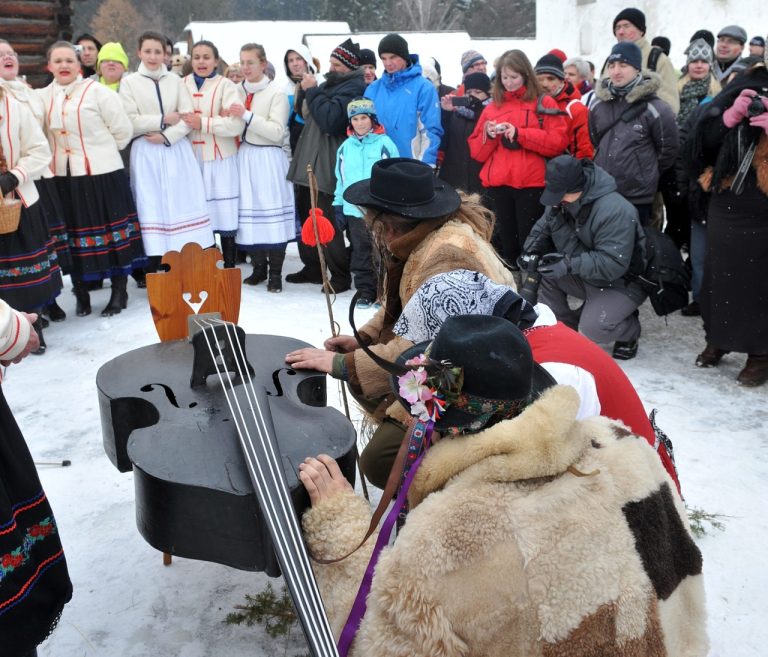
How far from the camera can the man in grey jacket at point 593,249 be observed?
467 cm

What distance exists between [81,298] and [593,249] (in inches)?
156

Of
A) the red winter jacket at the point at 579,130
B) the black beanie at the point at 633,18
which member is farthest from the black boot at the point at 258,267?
the black beanie at the point at 633,18

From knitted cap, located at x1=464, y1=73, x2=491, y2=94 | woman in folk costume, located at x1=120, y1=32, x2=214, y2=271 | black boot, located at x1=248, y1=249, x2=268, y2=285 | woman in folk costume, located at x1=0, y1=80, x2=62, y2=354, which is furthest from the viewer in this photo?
knitted cap, located at x1=464, y1=73, x2=491, y2=94

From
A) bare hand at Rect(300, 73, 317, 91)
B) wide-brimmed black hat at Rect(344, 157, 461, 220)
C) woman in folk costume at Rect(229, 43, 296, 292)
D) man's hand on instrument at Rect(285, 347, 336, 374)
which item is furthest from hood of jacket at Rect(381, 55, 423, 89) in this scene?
man's hand on instrument at Rect(285, 347, 336, 374)

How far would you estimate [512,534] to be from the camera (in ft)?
4.79

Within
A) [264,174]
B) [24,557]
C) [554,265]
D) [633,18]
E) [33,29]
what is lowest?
[554,265]

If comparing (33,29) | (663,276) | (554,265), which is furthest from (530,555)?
(33,29)

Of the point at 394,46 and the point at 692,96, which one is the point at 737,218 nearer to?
the point at 692,96

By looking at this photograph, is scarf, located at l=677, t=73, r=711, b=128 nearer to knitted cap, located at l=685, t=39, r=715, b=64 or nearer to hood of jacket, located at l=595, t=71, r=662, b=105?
knitted cap, located at l=685, t=39, r=715, b=64

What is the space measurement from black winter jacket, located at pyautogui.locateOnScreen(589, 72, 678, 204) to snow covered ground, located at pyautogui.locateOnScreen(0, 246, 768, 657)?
109 cm

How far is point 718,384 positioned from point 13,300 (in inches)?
181

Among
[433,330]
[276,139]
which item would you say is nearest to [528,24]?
[276,139]

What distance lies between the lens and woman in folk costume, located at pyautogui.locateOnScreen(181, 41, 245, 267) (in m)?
6.27

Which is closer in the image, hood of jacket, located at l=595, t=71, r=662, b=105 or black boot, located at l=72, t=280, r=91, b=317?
hood of jacket, located at l=595, t=71, r=662, b=105
